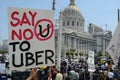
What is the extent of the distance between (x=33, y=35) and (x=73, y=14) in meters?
116

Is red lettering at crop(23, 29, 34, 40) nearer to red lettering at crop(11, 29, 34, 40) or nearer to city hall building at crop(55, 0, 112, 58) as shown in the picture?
red lettering at crop(11, 29, 34, 40)

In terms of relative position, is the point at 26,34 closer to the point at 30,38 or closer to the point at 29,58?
the point at 30,38

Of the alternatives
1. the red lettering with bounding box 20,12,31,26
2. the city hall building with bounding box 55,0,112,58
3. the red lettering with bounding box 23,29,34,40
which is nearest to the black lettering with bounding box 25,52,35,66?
the red lettering with bounding box 23,29,34,40

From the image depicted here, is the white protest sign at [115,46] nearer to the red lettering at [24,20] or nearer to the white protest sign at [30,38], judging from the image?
the white protest sign at [30,38]

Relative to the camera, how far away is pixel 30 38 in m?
4.67

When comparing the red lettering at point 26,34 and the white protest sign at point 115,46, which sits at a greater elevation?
the red lettering at point 26,34

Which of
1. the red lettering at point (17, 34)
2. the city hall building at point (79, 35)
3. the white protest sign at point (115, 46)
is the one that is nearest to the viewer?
the red lettering at point (17, 34)

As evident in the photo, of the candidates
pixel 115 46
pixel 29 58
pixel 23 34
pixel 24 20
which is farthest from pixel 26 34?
pixel 115 46

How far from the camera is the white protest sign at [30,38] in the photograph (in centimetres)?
452

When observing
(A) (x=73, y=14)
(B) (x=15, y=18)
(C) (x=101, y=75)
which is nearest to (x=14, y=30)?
(B) (x=15, y=18)

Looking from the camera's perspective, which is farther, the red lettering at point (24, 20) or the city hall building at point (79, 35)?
the city hall building at point (79, 35)

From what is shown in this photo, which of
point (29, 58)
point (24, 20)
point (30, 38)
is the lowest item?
point (29, 58)

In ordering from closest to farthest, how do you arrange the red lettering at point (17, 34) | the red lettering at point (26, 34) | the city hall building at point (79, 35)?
the red lettering at point (17, 34) → the red lettering at point (26, 34) → the city hall building at point (79, 35)

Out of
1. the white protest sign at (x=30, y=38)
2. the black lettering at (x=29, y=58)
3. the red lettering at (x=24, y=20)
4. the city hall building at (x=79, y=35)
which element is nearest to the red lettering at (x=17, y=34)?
the white protest sign at (x=30, y=38)
